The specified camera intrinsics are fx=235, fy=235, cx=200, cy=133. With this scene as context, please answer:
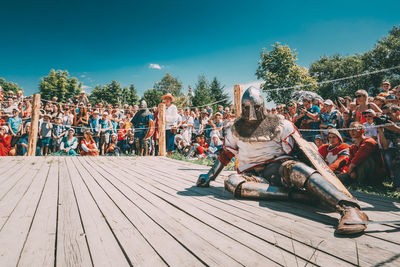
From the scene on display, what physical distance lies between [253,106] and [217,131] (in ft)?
16.3

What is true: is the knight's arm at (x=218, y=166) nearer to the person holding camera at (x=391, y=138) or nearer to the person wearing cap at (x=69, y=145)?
the person holding camera at (x=391, y=138)

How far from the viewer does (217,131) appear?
741 centimetres

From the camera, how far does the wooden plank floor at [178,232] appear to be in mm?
1181

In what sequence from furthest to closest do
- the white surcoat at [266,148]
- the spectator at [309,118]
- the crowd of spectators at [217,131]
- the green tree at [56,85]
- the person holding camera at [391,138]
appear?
the green tree at [56,85] < the spectator at [309,118] < the crowd of spectators at [217,131] < the person holding camera at [391,138] < the white surcoat at [266,148]

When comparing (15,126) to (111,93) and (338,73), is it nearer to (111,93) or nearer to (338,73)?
(338,73)

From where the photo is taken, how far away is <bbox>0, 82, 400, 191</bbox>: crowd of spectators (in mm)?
3305

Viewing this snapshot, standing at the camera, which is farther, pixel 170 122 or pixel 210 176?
pixel 170 122

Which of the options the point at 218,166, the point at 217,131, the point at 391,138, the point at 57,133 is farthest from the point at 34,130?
the point at 391,138

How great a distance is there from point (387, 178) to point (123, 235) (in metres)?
3.89

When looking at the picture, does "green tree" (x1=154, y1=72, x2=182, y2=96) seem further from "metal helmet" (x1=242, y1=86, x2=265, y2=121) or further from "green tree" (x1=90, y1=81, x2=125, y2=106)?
"metal helmet" (x1=242, y1=86, x2=265, y2=121)

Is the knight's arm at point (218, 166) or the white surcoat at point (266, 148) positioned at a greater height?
the white surcoat at point (266, 148)

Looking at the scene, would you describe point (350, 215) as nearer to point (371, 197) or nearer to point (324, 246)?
point (324, 246)

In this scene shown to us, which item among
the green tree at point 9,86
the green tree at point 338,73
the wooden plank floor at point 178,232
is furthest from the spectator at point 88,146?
the green tree at point 9,86

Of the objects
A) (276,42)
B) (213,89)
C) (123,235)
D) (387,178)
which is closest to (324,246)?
(123,235)
